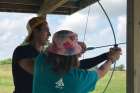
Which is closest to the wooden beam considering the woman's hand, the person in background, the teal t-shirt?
the person in background

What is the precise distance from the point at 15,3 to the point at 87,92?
146 inches

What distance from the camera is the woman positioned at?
212 cm

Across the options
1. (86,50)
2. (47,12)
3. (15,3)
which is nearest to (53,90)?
(86,50)

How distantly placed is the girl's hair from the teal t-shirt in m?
0.02

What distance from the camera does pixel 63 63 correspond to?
6.98 feet

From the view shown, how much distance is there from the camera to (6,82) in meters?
7.69

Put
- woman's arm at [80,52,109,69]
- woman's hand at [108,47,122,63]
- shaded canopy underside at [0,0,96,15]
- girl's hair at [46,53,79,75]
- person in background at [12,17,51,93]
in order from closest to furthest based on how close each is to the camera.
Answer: girl's hair at [46,53,79,75] < woman's hand at [108,47,122,63] < woman's arm at [80,52,109,69] < person in background at [12,17,51,93] < shaded canopy underside at [0,0,96,15]

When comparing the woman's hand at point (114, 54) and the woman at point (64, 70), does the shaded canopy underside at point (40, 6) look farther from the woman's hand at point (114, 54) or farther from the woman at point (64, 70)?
the woman at point (64, 70)

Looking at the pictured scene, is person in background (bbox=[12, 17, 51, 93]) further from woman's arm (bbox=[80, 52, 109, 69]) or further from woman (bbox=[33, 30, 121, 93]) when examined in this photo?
woman (bbox=[33, 30, 121, 93])

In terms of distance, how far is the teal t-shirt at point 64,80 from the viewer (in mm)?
2125

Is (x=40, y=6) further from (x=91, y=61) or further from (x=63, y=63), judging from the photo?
(x=63, y=63)

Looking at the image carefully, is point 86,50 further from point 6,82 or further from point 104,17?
point 6,82

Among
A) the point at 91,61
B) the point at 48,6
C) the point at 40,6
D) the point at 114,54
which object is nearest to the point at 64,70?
the point at 114,54

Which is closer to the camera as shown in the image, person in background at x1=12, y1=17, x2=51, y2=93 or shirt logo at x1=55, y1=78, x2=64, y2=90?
shirt logo at x1=55, y1=78, x2=64, y2=90
